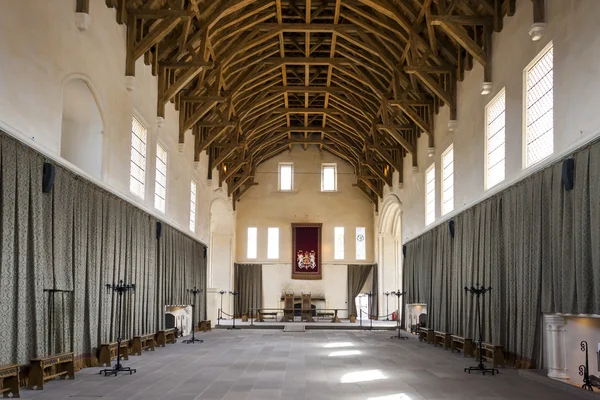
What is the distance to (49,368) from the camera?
10.9 meters

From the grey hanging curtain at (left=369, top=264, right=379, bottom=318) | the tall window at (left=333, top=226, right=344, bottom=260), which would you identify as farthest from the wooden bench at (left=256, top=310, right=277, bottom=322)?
the grey hanging curtain at (left=369, top=264, right=379, bottom=318)

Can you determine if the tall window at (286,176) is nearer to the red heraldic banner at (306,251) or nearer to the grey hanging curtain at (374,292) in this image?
the red heraldic banner at (306,251)

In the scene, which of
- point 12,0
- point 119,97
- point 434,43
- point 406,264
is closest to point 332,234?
point 406,264

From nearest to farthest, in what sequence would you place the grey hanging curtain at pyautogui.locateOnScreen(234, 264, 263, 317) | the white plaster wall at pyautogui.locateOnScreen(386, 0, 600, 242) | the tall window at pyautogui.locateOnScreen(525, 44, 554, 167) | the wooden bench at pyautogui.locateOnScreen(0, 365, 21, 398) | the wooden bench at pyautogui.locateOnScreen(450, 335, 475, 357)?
the wooden bench at pyautogui.locateOnScreen(0, 365, 21, 398) → the white plaster wall at pyautogui.locateOnScreen(386, 0, 600, 242) → the tall window at pyautogui.locateOnScreen(525, 44, 554, 167) → the wooden bench at pyautogui.locateOnScreen(450, 335, 475, 357) → the grey hanging curtain at pyautogui.locateOnScreen(234, 264, 263, 317)

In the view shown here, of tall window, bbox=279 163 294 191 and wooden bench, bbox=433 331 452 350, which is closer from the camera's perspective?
wooden bench, bbox=433 331 452 350

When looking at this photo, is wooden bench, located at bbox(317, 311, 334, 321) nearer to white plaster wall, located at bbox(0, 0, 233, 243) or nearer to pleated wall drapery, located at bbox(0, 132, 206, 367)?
white plaster wall, located at bbox(0, 0, 233, 243)

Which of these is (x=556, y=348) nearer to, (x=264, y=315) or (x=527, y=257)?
(x=527, y=257)

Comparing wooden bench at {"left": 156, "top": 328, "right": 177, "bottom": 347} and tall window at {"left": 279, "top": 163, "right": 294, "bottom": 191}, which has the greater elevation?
tall window at {"left": 279, "top": 163, "right": 294, "bottom": 191}

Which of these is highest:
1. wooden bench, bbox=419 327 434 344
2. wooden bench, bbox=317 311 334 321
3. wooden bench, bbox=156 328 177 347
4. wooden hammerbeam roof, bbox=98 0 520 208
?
wooden hammerbeam roof, bbox=98 0 520 208

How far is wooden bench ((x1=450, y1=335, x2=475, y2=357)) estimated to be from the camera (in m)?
15.5

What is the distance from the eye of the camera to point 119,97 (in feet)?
48.3

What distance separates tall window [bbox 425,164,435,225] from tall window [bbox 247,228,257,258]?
49.7ft

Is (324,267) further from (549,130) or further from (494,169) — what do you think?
(549,130)

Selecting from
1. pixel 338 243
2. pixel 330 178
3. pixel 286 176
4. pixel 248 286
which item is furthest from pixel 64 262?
pixel 338 243
